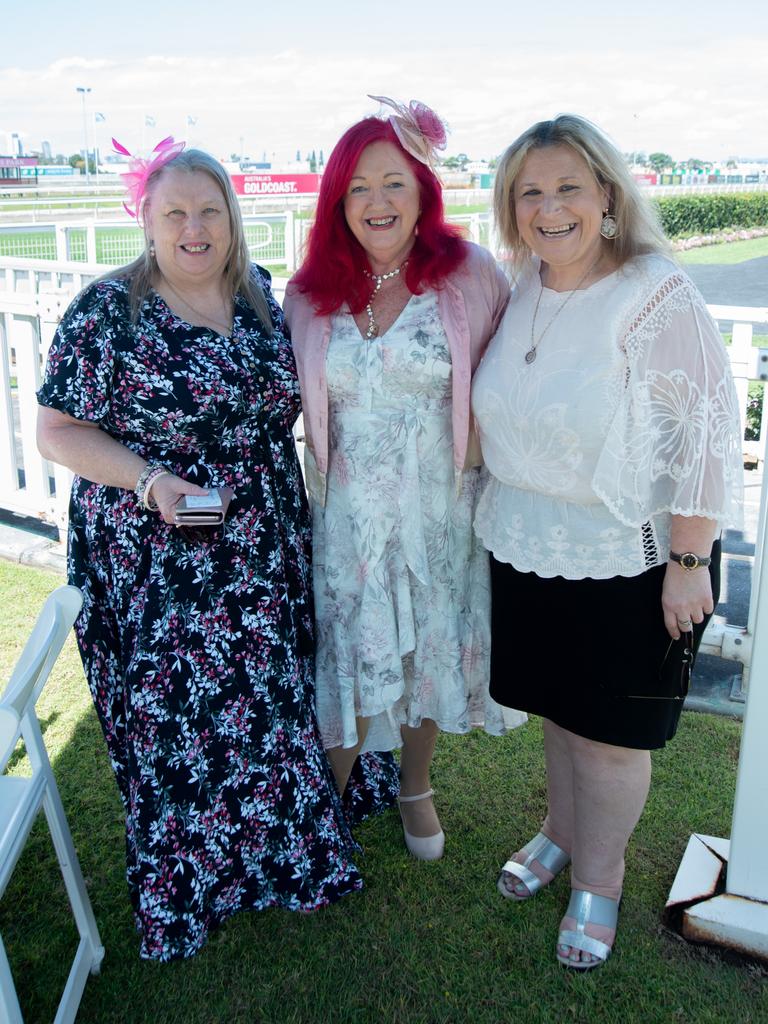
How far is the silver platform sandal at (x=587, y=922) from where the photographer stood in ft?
7.47

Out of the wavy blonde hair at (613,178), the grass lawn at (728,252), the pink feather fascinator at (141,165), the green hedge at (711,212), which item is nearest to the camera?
the wavy blonde hair at (613,178)

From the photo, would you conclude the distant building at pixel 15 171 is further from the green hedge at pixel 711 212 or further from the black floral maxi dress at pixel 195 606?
the black floral maxi dress at pixel 195 606

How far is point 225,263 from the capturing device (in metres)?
2.31

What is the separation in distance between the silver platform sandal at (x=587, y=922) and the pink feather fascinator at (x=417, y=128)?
1.91 m

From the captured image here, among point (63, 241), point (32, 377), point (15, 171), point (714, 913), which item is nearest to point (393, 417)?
point (714, 913)

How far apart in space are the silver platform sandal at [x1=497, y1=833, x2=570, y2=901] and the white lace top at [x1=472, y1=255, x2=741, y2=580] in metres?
0.94

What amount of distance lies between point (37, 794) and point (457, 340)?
1.42m

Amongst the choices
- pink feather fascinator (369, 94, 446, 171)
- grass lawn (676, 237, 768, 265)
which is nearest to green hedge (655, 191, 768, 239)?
grass lawn (676, 237, 768, 265)

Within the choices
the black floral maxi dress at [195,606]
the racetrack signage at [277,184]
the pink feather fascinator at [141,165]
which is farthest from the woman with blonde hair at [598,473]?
the racetrack signage at [277,184]

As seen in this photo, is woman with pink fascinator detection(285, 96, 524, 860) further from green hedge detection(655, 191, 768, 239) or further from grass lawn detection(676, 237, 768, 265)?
green hedge detection(655, 191, 768, 239)

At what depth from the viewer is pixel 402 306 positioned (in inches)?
91.9

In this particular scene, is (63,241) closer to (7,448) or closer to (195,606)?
(7,448)

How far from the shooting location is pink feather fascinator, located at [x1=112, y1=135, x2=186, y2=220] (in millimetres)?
2234

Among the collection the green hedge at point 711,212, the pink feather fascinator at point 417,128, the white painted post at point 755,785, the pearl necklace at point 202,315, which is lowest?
the white painted post at point 755,785
